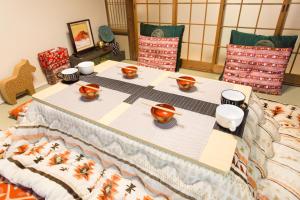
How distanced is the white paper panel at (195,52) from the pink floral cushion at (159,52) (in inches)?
45.6

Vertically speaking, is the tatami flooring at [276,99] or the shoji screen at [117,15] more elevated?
the shoji screen at [117,15]

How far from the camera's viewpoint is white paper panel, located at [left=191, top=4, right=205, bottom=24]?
3107 millimetres

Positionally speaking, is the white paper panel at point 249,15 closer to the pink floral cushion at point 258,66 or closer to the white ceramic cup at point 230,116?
the pink floral cushion at point 258,66

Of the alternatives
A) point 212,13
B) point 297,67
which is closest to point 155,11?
point 212,13

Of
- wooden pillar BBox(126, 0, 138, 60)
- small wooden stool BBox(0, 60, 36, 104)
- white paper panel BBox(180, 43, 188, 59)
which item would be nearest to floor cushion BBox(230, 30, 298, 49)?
white paper panel BBox(180, 43, 188, 59)

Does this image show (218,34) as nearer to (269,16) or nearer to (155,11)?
(269,16)

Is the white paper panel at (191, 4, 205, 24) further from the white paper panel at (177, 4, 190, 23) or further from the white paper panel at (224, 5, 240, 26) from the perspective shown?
the white paper panel at (224, 5, 240, 26)

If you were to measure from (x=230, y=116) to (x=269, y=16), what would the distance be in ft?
8.03

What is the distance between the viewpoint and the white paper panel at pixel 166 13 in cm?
334

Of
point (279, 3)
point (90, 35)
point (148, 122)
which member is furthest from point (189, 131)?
point (90, 35)

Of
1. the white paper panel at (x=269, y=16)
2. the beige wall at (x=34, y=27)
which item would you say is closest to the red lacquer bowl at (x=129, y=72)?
the beige wall at (x=34, y=27)

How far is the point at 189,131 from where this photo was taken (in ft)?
3.45

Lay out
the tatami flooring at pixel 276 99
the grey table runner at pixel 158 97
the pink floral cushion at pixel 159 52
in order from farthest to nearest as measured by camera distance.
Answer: the pink floral cushion at pixel 159 52 → the tatami flooring at pixel 276 99 → the grey table runner at pixel 158 97

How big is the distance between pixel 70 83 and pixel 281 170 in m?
1.72
